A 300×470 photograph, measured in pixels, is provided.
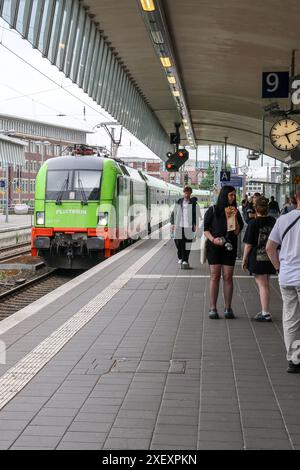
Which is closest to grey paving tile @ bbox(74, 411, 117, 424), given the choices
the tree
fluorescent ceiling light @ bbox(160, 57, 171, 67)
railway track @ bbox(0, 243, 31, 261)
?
fluorescent ceiling light @ bbox(160, 57, 171, 67)

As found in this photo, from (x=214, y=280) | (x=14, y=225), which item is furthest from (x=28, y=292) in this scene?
(x=14, y=225)

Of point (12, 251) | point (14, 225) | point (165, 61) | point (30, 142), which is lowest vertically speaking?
point (12, 251)

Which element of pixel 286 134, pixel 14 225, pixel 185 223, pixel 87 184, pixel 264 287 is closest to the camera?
pixel 264 287

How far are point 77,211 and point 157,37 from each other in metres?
5.63

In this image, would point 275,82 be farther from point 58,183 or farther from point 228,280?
point 228,280

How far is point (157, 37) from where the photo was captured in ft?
37.4

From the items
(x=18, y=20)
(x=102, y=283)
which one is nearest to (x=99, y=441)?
(x=102, y=283)

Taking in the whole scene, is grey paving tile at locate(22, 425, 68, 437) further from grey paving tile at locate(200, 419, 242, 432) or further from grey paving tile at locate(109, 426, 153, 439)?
grey paving tile at locate(200, 419, 242, 432)

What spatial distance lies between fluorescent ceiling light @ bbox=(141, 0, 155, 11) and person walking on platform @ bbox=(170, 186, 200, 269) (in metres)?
4.61

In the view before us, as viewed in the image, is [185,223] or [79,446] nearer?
[79,446]

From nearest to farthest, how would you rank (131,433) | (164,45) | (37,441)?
(37,441) → (131,433) → (164,45)

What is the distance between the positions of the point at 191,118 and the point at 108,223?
1203 cm

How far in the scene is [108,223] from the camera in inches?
615
